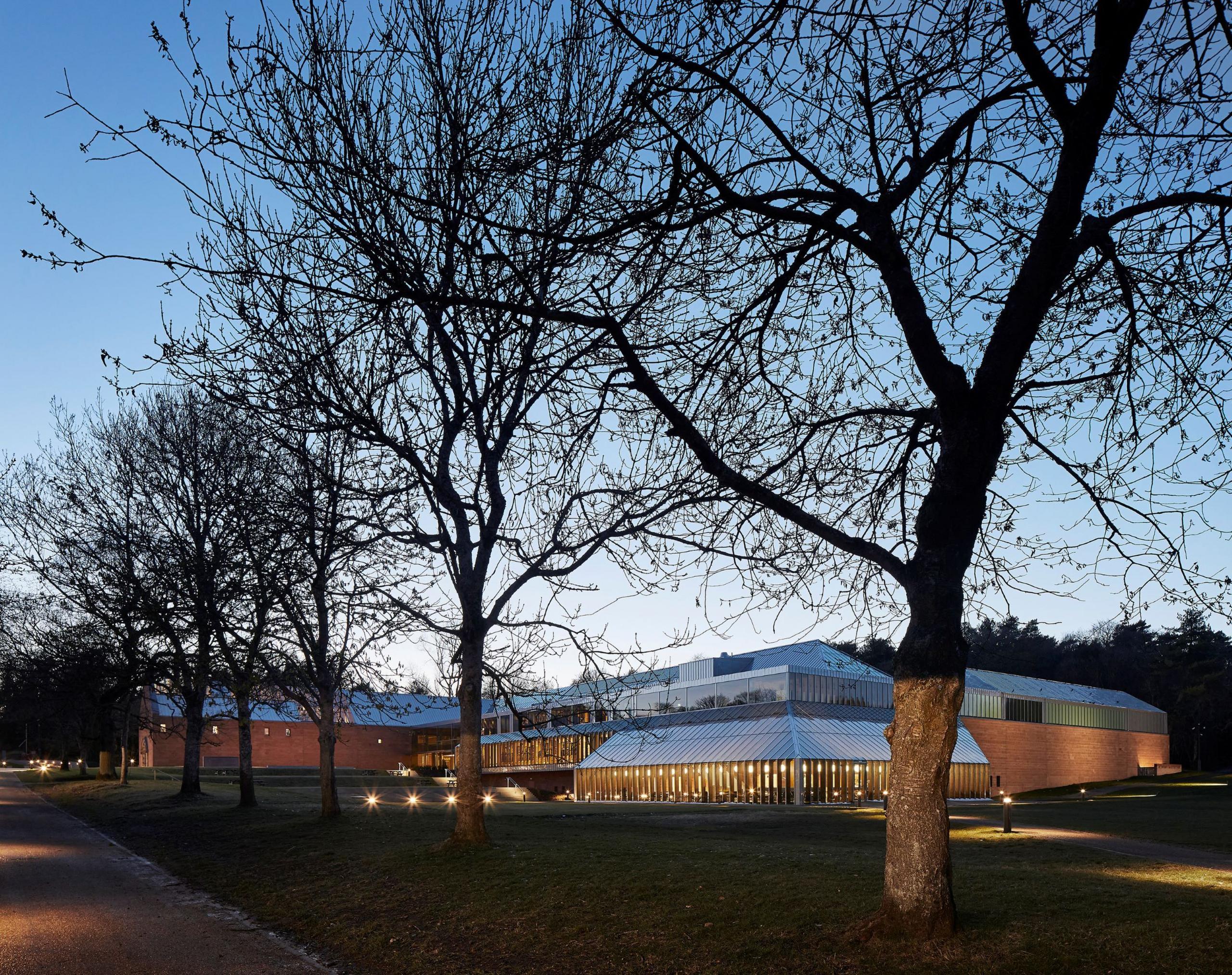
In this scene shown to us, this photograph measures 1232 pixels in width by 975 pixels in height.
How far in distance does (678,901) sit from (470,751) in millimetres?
6628

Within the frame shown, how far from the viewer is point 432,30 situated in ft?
37.4

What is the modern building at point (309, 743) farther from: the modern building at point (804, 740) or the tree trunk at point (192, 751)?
the tree trunk at point (192, 751)

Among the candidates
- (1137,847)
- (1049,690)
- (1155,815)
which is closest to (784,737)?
(1155,815)

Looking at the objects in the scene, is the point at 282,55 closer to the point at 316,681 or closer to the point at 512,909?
the point at 512,909

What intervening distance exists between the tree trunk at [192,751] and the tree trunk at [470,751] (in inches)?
867

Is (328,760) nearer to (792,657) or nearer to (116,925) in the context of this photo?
(116,925)

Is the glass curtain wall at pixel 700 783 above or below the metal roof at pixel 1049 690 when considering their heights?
below

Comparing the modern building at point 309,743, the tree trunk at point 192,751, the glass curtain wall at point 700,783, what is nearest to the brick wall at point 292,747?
the modern building at point 309,743

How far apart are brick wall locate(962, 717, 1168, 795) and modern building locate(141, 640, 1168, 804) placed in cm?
10

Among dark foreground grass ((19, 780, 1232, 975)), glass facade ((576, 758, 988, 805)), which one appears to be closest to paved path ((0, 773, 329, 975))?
dark foreground grass ((19, 780, 1232, 975))

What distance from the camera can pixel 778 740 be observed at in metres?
46.7

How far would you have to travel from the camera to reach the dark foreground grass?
7.55m

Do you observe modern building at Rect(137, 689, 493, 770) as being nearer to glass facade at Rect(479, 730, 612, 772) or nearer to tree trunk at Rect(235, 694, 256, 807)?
glass facade at Rect(479, 730, 612, 772)

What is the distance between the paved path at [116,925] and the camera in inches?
368
